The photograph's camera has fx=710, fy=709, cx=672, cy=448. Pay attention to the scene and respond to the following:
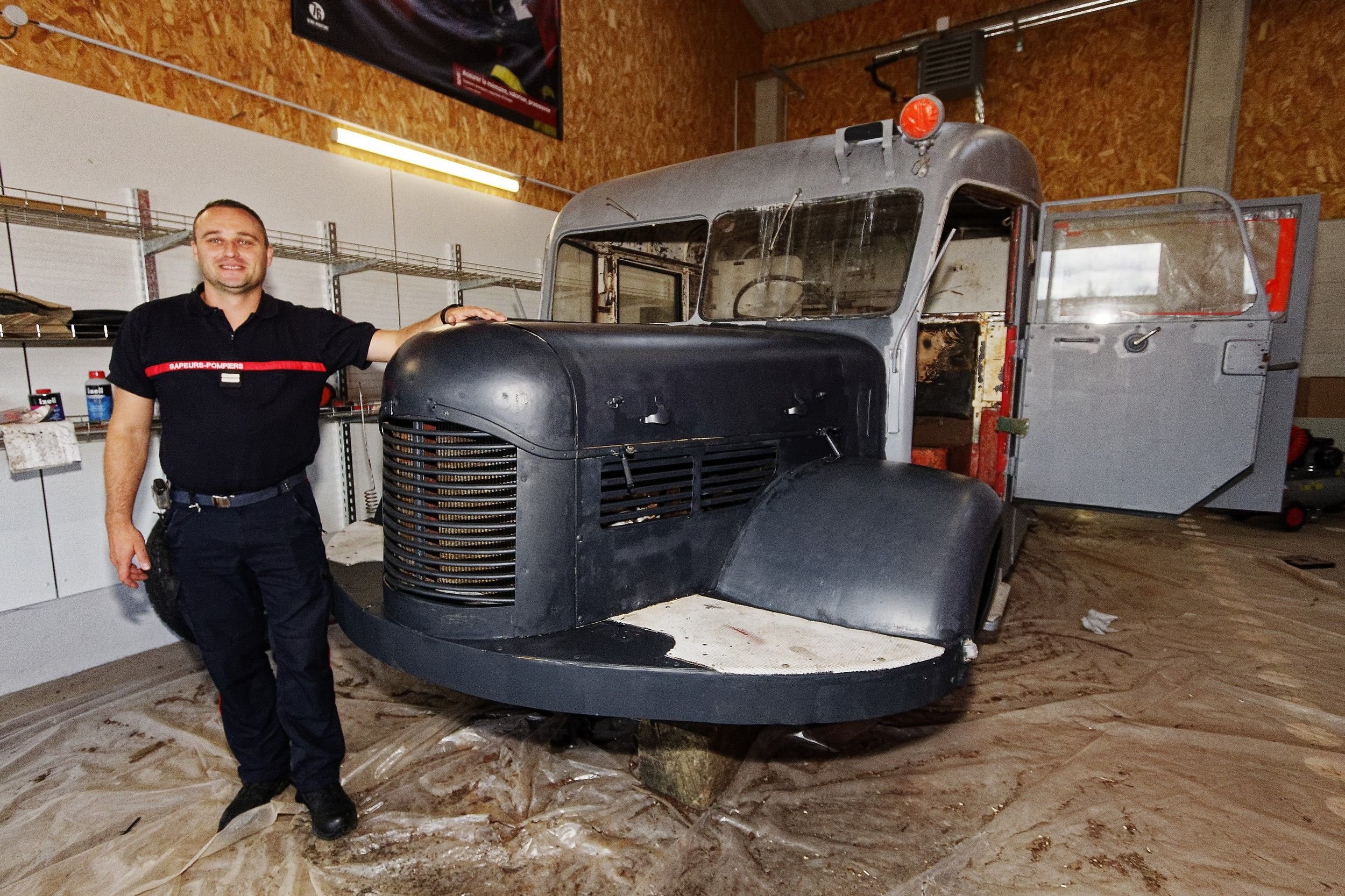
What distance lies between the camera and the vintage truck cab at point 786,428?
175 centimetres

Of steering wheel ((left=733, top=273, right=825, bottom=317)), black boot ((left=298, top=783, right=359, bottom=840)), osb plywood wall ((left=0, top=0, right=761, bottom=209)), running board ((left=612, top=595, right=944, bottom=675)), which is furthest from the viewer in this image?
osb plywood wall ((left=0, top=0, right=761, bottom=209))

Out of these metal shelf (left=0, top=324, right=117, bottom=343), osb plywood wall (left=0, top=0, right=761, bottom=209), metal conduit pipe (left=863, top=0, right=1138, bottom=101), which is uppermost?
metal conduit pipe (left=863, top=0, right=1138, bottom=101)

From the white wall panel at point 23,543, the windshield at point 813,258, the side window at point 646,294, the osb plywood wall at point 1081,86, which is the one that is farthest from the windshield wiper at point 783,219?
the osb plywood wall at point 1081,86

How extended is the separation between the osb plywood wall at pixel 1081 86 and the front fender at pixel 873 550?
7569mm

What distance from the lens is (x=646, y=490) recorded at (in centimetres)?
200

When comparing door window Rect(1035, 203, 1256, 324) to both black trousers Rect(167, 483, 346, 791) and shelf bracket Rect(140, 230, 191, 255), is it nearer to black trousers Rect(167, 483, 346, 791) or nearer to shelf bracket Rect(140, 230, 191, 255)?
black trousers Rect(167, 483, 346, 791)

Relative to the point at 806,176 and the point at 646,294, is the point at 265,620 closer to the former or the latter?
the point at 646,294

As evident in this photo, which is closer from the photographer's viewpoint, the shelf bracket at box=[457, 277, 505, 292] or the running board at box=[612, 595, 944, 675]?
the running board at box=[612, 595, 944, 675]

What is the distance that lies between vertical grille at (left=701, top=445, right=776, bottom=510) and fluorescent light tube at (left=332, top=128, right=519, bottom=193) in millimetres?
3762

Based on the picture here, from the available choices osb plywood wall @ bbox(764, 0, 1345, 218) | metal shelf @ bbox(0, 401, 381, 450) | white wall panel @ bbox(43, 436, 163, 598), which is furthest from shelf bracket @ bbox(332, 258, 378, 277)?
osb plywood wall @ bbox(764, 0, 1345, 218)

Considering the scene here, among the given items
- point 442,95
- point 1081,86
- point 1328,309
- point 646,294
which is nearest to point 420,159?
point 442,95

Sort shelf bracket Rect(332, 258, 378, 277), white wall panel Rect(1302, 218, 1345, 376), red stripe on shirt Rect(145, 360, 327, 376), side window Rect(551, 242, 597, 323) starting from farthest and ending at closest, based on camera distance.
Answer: white wall panel Rect(1302, 218, 1345, 376)
shelf bracket Rect(332, 258, 378, 277)
side window Rect(551, 242, 597, 323)
red stripe on shirt Rect(145, 360, 327, 376)

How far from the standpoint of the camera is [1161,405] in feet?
11.1

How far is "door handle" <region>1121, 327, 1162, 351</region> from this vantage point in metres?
3.31
